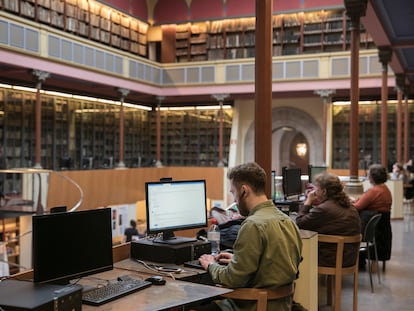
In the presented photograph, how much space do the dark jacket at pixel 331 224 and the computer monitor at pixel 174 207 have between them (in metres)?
1.18

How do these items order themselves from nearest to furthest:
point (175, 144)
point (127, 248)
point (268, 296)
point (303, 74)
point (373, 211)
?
point (268, 296) → point (127, 248) → point (373, 211) → point (303, 74) → point (175, 144)

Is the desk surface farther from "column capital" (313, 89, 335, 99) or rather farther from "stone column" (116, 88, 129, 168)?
"column capital" (313, 89, 335, 99)

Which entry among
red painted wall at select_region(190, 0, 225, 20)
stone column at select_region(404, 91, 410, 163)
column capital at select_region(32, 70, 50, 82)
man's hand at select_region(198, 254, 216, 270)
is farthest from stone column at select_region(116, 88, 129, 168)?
man's hand at select_region(198, 254, 216, 270)

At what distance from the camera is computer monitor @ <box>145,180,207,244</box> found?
349 cm

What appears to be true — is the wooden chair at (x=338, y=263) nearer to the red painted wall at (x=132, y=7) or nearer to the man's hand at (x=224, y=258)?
the man's hand at (x=224, y=258)

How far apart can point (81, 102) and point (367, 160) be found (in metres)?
9.17

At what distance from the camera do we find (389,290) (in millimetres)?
5477

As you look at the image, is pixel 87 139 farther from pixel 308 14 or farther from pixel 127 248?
pixel 127 248

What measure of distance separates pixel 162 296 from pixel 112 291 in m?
0.26

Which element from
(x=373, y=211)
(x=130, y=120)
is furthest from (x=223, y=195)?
(x=373, y=211)

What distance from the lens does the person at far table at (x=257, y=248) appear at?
274 cm

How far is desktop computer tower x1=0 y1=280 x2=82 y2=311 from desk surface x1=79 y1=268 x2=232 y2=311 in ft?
0.79

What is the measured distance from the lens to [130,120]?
1841cm

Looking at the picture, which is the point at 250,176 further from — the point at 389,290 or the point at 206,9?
the point at 206,9
